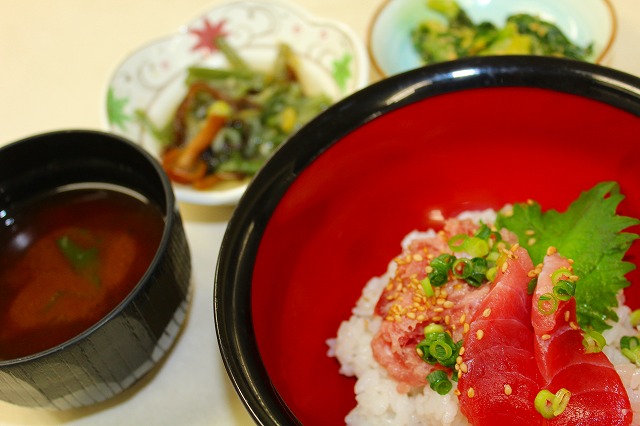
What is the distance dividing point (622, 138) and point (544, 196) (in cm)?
33

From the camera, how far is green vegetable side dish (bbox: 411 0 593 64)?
105 inches

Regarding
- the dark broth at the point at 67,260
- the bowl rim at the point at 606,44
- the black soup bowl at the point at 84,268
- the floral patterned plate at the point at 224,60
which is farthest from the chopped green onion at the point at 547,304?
the floral patterned plate at the point at 224,60

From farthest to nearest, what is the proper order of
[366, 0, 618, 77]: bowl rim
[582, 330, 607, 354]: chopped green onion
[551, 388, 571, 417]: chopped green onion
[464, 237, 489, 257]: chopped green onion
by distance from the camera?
[366, 0, 618, 77]: bowl rim
[464, 237, 489, 257]: chopped green onion
[582, 330, 607, 354]: chopped green onion
[551, 388, 571, 417]: chopped green onion

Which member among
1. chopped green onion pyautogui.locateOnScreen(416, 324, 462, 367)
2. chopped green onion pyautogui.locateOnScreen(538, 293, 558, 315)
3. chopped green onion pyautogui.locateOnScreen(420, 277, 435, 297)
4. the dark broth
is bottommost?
the dark broth

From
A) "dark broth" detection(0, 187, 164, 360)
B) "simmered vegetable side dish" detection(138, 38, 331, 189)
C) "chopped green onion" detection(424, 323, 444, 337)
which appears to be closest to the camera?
"chopped green onion" detection(424, 323, 444, 337)

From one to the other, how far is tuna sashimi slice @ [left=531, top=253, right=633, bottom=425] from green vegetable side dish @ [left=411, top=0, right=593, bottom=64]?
144cm

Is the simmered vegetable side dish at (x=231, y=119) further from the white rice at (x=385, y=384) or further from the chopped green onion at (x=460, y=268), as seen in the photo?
the chopped green onion at (x=460, y=268)

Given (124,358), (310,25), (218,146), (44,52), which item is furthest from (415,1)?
(124,358)

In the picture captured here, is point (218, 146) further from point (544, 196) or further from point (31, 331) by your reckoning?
point (544, 196)

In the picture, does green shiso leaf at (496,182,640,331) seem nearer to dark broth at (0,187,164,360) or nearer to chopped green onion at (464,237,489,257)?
chopped green onion at (464,237,489,257)

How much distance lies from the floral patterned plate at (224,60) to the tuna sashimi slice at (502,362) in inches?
52.2

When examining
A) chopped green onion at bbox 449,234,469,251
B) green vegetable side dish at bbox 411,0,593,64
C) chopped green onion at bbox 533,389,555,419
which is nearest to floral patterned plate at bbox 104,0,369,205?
green vegetable side dish at bbox 411,0,593,64

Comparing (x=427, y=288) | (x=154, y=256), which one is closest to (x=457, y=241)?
(x=427, y=288)

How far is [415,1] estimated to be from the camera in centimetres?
304
